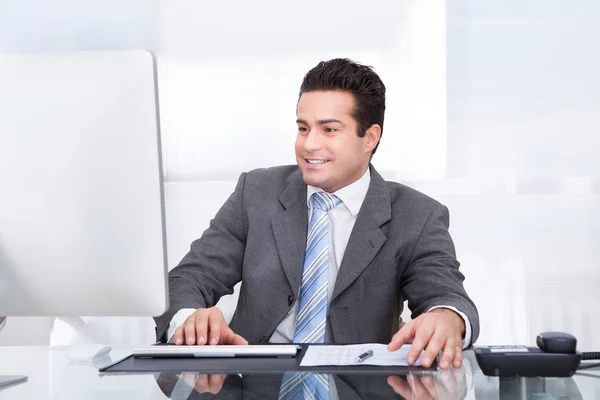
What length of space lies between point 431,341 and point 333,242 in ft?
2.88

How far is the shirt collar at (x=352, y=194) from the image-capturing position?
241 centimetres

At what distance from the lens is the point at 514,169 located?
3898 mm

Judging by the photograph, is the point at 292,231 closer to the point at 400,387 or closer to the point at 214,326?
the point at 214,326

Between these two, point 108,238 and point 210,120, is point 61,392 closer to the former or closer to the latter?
point 108,238

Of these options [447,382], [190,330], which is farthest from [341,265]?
[447,382]

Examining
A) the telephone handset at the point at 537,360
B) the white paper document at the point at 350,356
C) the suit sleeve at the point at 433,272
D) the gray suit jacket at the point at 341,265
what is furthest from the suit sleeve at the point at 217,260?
the telephone handset at the point at 537,360

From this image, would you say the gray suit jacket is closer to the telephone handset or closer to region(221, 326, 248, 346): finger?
region(221, 326, 248, 346): finger

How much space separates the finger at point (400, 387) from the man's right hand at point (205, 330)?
1.82 ft

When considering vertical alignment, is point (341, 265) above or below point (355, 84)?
below

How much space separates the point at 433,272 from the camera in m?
2.17

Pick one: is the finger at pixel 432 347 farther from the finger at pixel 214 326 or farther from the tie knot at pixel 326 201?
the tie knot at pixel 326 201

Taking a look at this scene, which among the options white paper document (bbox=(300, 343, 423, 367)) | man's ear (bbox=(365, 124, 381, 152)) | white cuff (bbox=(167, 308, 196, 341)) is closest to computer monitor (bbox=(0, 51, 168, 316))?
white paper document (bbox=(300, 343, 423, 367))

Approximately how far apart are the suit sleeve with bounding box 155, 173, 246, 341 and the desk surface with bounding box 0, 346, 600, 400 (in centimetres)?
79

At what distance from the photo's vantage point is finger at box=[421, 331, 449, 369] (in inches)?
57.8
